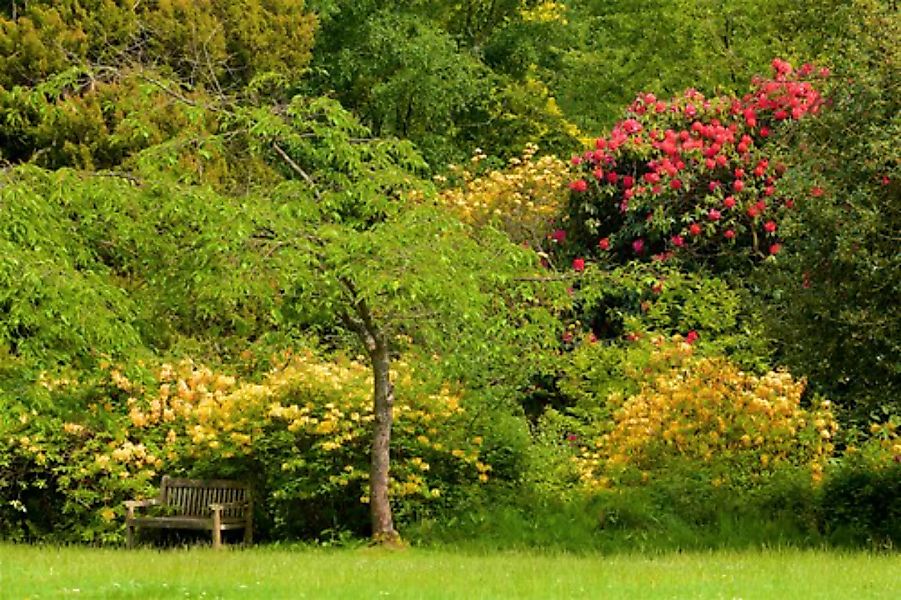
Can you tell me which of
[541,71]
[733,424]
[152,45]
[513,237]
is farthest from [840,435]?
[541,71]

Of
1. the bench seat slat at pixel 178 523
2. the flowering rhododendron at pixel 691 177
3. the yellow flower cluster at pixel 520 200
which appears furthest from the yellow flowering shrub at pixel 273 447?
the yellow flower cluster at pixel 520 200

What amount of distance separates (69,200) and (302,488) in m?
3.53

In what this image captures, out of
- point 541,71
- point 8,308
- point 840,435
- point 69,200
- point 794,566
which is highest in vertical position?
point 541,71

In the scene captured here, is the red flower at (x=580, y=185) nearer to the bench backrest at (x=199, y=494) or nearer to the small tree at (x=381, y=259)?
the small tree at (x=381, y=259)

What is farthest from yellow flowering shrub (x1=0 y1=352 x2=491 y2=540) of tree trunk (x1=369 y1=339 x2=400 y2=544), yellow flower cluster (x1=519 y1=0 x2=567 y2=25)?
yellow flower cluster (x1=519 y1=0 x2=567 y2=25)

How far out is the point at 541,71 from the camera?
3228 cm

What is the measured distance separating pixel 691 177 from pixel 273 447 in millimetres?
6211

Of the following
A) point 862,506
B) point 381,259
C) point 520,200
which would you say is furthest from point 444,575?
point 520,200

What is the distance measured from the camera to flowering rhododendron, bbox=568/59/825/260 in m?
17.6

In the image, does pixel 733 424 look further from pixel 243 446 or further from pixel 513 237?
pixel 513 237

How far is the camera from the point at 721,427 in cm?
1388

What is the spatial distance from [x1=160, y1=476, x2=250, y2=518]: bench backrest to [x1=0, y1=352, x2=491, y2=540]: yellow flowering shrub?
0.16m

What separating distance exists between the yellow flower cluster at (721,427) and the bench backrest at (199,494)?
333 cm

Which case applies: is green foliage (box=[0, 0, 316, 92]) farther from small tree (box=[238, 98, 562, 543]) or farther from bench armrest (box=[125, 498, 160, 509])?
bench armrest (box=[125, 498, 160, 509])
